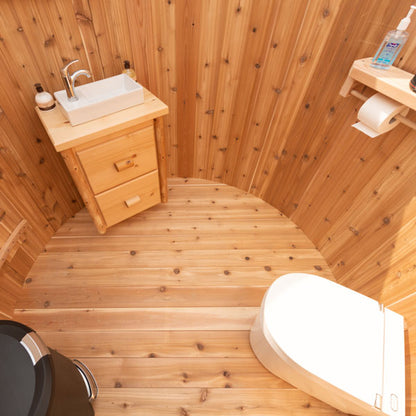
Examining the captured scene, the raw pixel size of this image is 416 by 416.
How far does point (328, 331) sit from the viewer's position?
1.04m

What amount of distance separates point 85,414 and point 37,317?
65cm

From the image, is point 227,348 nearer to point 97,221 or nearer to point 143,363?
point 143,363

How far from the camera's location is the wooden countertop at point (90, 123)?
3.88 feet

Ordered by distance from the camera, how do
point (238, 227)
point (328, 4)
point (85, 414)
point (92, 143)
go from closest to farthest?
point (85, 414) < point (328, 4) < point (92, 143) < point (238, 227)

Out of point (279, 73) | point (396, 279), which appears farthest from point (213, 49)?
point (396, 279)

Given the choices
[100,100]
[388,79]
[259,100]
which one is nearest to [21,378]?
[100,100]

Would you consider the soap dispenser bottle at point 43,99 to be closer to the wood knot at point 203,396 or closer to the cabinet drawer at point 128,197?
the cabinet drawer at point 128,197

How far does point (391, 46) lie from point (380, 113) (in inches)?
8.9

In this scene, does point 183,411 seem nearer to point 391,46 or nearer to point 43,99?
point 43,99

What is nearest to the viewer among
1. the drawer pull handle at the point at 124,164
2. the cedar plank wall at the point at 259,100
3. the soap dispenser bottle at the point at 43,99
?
the cedar plank wall at the point at 259,100

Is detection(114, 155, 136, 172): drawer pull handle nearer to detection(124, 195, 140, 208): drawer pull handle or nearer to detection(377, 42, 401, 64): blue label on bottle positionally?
detection(124, 195, 140, 208): drawer pull handle

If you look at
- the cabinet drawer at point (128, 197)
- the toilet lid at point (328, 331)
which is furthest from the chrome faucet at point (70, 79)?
the toilet lid at point (328, 331)

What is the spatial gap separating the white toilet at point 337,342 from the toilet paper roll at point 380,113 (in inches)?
25.6

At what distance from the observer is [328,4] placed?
3.75 feet
